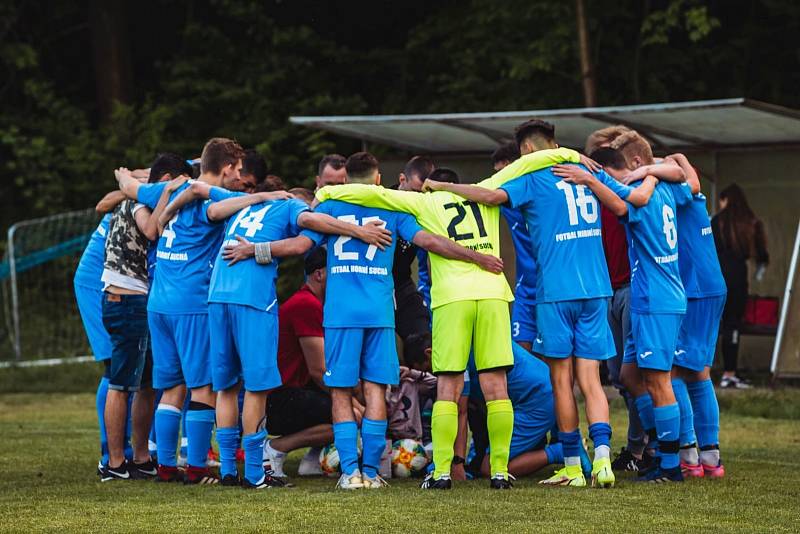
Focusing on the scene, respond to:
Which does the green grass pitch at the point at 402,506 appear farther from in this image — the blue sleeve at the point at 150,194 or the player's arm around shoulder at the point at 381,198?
the blue sleeve at the point at 150,194

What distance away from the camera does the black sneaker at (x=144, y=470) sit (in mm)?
9305

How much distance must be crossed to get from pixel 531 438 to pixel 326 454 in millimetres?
1426

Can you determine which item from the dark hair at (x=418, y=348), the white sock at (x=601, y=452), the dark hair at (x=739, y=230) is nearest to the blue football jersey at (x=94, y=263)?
the dark hair at (x=418, y=348)

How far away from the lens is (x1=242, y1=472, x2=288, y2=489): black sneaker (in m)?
8.51

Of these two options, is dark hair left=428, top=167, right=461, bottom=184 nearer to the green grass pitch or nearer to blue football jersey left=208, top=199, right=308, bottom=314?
blue football jersey left=208, top=199, right=308, bottom=314

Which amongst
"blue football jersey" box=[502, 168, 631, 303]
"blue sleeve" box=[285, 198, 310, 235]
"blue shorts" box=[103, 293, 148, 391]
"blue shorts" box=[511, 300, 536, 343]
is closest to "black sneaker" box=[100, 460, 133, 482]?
"blue shorts" box=[103, 293, 148, 391]

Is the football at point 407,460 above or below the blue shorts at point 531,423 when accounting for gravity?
below

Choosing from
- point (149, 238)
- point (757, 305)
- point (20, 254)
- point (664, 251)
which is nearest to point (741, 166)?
point (757, 305)

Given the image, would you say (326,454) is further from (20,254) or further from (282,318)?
(20,254)

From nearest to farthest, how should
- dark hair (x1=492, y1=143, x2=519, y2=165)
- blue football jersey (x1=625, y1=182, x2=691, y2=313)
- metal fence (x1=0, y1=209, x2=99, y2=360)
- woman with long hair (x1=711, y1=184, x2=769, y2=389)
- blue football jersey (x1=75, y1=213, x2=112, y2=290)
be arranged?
blue football jersey (x1=625, y1=182, x2=691, y2=313)
dark hair (x1=492, y1=143, x2=519, y2=165)
blue football jersey (x1=75, y1=213, x2=112, y2=290)
woman with long hair (x1=711, y1=184, x2=769, y2=389)
metal fence (x1=0, y1=209, x2=99, y2=360)

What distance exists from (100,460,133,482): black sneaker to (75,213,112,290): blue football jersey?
1497mm

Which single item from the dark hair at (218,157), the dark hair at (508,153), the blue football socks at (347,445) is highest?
the dark hair at (218,157)

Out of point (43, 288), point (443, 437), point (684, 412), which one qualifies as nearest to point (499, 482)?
point (443, 437)

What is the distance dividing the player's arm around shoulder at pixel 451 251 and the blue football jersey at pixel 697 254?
55.2 inches
